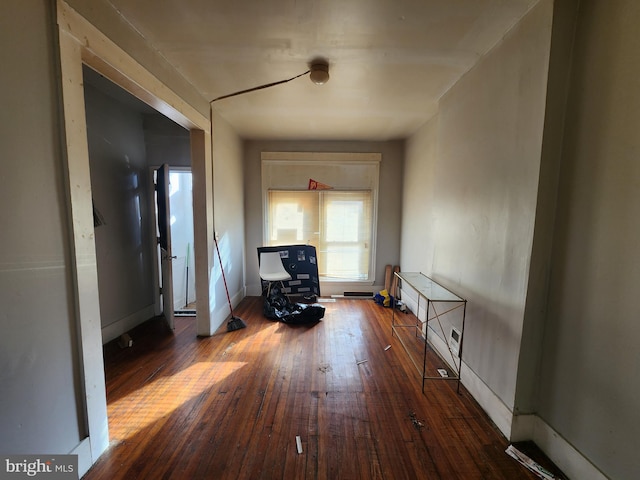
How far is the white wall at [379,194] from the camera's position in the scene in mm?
4348

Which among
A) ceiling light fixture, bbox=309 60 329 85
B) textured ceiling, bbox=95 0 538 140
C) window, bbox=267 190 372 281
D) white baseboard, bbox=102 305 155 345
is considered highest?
textured ceiling, bbox=95 0 538 140

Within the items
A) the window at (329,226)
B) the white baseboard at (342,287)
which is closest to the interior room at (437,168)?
the window at (329,226)

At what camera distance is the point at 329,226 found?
4.47m

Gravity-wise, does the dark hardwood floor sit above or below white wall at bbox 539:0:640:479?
below

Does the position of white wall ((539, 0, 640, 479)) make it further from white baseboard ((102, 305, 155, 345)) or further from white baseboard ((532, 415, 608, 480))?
white baseboard ((102, 305, 155, 345))

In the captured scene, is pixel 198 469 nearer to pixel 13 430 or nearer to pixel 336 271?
pixel 13 430

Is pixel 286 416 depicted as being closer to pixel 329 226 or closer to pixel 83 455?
pixel 83 455

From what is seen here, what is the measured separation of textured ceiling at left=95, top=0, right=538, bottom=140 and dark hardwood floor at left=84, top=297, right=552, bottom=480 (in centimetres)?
251

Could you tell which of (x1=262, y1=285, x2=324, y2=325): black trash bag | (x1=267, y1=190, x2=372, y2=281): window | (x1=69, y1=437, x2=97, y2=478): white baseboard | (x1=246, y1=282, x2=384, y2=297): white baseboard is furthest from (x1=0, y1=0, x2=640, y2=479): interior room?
(x1=246, y1=282, x2=384, y2=297): white baseboard

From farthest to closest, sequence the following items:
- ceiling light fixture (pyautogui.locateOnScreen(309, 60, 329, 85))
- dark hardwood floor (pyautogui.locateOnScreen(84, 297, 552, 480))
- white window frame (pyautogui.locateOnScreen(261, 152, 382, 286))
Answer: white window frame (pyautogui.locateOnScreen(261, 152, 382, 286))
ceiling light fixture (pyautogui.locateOnScreen(309, 60, 329, 85))
dark hardwood floor (pyautogui.locateOnScreen(84, 297, 552, 480))

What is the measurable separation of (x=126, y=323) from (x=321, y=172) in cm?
331

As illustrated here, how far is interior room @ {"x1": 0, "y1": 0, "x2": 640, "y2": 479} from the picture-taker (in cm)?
114

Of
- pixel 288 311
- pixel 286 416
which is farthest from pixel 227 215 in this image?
pixel 286 416

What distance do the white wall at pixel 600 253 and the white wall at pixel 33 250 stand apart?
2.52 meters
